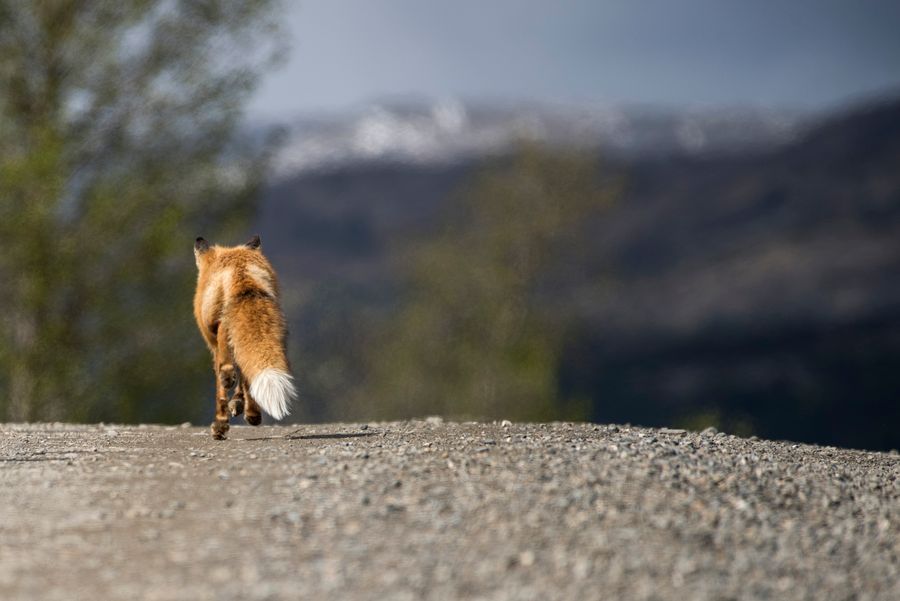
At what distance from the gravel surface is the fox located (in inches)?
29.6

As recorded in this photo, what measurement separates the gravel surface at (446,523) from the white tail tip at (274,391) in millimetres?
489

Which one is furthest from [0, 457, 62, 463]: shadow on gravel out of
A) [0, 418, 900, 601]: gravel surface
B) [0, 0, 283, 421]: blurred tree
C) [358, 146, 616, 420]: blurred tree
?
[358, 146, 616, 420]: blurred tree

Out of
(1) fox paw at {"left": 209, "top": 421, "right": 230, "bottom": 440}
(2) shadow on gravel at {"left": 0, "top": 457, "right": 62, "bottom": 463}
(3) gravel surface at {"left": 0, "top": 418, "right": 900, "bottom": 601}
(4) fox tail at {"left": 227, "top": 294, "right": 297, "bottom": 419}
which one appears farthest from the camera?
(1) fox paw at {"left": 209, "top": 421, "right": 230, "bottom": 440}

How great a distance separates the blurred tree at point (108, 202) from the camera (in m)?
25.8

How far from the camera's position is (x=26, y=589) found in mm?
7348

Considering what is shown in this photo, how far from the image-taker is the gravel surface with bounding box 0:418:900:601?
297 inches

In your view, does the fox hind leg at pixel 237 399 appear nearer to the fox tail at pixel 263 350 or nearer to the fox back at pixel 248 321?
the fox back at pixel 248 321

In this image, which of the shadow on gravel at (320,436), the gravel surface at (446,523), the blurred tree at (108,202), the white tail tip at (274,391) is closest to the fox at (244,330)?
the white tail tip at (274,391)

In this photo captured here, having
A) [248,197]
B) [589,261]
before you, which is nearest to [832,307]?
[589,261]

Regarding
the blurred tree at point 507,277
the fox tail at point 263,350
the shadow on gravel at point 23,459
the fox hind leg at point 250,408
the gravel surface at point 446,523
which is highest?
the blurred tree at point 507,277

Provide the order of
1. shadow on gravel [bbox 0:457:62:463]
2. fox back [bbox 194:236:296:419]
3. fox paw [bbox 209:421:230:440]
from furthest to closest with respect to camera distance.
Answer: fox paw [bbox 209:421:230:440], shadow on gravel [bbox 0:457:62:463], fox back [bbox 194:236:296:419]

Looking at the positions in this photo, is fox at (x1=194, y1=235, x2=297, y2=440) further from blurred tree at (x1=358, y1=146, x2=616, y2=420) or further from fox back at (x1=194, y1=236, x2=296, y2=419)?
blurred tree at (x1=358, y1=146, x2=616, y2=420)

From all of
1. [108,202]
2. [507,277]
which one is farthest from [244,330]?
[507,277]

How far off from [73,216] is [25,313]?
2376 millimetres
